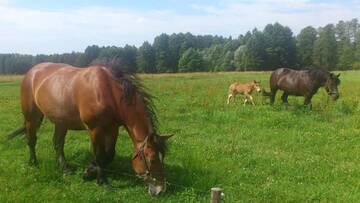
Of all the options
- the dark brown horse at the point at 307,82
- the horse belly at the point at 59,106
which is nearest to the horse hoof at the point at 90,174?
the horse belly at the point at 59,106

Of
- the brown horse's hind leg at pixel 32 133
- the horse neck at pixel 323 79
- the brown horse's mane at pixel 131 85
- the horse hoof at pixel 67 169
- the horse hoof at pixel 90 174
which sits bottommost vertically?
the horse hoof at pixel 67 169

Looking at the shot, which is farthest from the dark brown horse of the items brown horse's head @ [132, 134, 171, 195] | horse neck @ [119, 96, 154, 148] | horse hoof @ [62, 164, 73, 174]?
brown horse's head @ [132, 134, 171, 195]

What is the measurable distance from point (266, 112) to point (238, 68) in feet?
232

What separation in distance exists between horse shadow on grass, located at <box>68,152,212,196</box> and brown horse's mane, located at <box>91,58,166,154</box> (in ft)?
3.36

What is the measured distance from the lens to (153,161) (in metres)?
7.03

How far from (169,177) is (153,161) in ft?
5.07

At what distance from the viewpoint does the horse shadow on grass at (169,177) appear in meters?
7.87

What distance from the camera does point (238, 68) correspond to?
3386 inches

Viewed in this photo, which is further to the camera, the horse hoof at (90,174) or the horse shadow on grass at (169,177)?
the horse hoof at (90,174)

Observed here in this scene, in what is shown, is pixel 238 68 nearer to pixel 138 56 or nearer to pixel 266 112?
pixel 138 56

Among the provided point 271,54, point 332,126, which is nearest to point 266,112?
point 332,126

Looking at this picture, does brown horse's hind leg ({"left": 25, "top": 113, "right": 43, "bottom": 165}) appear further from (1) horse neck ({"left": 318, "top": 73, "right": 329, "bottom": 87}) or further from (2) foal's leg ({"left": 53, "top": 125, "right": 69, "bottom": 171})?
(1) horse neck ({"left": 318, "top": 73, "right": 329, "bottom": 87})

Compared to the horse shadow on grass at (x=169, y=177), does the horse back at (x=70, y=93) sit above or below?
above

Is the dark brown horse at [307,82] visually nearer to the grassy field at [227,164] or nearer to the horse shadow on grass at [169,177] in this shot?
the grassy field at [227,164]
